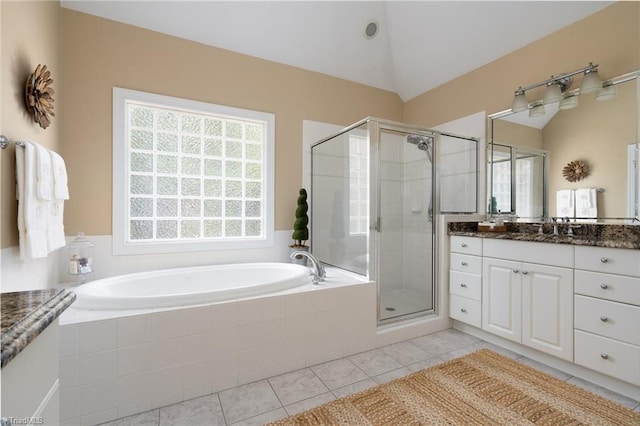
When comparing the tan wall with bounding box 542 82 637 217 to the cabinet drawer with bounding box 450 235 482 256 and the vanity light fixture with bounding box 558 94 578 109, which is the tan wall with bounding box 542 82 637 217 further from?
the cabinet drawer with bounding box 450 235 482 256

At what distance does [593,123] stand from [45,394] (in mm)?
3164

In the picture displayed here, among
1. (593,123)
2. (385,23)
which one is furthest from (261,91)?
(593,123)

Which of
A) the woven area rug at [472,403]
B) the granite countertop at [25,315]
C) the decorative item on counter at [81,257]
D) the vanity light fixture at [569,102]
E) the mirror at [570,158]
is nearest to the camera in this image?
the granite countertop at [25,315]

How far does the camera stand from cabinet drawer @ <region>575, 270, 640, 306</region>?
1586 millimetres

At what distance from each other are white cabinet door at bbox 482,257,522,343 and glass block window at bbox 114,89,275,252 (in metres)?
1.95

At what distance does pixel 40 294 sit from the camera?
75 centimetres

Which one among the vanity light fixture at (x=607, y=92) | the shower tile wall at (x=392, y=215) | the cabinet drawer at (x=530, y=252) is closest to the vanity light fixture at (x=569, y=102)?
the vanity light fixture at (x=607, y=92)

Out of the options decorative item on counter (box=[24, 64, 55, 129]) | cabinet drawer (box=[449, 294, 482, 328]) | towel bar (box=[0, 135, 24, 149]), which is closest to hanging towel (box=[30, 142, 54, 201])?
towel bar (box=[0, 135, 24, 149])

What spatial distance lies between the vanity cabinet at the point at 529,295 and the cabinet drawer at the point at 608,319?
0.06 metres

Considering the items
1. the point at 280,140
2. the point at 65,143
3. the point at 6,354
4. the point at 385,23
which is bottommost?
the point at 6,354

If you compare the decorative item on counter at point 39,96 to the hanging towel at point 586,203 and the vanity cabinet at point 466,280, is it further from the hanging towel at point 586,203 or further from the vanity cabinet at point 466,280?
the hanging towel at point 586,203

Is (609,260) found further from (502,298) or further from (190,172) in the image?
(190,172)

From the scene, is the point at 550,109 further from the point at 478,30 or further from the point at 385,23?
the point at 385,23

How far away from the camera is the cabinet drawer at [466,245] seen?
2406 mm
